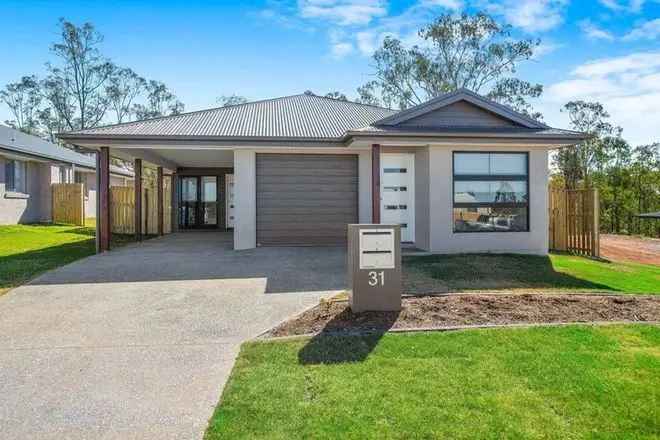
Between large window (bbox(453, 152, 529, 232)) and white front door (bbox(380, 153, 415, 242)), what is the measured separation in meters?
1.57

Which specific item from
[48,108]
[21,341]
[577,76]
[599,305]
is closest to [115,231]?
[21,341]

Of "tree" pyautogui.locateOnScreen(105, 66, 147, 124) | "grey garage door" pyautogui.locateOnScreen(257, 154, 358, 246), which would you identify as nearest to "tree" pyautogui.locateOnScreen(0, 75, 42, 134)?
A: "tree" pyautogui.locateOnScreen(105, 66, 147, 124)

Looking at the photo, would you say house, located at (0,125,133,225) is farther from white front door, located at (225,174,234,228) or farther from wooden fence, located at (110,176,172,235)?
white front door, located at (225,174,234,228)

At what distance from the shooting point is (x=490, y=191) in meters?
11.1

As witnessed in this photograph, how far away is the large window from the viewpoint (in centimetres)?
1110

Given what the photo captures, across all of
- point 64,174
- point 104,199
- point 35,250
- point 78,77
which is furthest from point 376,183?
point 78,77

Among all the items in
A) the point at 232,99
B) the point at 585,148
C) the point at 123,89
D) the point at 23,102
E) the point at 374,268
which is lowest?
the point at 374,268

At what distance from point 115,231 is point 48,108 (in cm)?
3021

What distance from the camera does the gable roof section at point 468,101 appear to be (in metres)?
10.9

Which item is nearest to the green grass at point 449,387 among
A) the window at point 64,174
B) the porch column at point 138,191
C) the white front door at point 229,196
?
the porch column at point 138,191

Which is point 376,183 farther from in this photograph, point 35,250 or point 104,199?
point 35,250

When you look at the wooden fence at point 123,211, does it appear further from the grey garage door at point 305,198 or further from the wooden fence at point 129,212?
the grey garage door at point 305,198

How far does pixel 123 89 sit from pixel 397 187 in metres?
36.7

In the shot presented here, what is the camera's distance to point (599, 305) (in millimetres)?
5855
